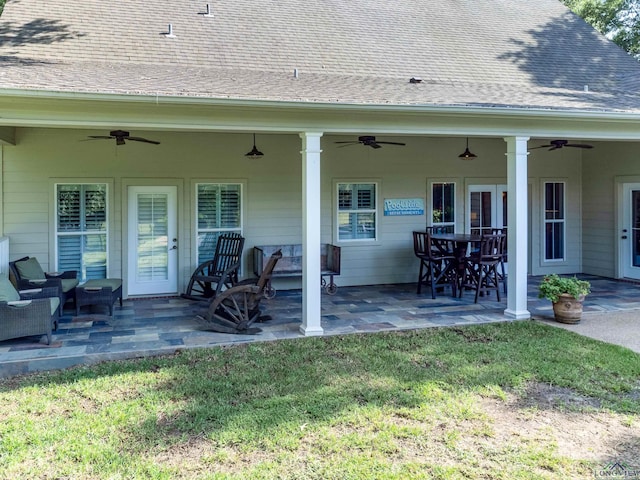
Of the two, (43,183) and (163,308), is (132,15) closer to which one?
(43,183)

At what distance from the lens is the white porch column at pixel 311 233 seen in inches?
228

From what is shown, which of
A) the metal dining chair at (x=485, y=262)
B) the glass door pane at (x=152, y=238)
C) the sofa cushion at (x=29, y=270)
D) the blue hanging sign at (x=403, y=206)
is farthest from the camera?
the blue hanging sign at (x=403, y=206)

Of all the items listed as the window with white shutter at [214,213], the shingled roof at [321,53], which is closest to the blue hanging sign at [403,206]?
the shingled roof at [321,53]

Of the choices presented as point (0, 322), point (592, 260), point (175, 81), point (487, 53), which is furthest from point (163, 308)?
point (592, 260)

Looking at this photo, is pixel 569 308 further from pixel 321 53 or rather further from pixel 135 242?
pixel 135 242

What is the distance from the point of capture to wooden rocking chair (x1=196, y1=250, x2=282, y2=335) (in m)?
5.85

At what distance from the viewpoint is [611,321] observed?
6.48 m

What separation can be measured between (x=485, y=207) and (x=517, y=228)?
3383mm

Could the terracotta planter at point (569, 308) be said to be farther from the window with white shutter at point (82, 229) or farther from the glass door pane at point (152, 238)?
the window with white shutter at point (82, 229)

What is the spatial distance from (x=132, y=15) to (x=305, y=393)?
7293 mm

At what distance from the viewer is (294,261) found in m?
8.74

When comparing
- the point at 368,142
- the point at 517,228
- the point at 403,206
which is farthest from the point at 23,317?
the point at 403,206

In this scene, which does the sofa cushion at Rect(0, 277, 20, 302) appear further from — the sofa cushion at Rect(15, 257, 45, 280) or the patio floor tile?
the sofa cushion at Rect(15, 257, 45, 280)

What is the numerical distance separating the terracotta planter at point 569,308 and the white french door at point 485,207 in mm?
3545
